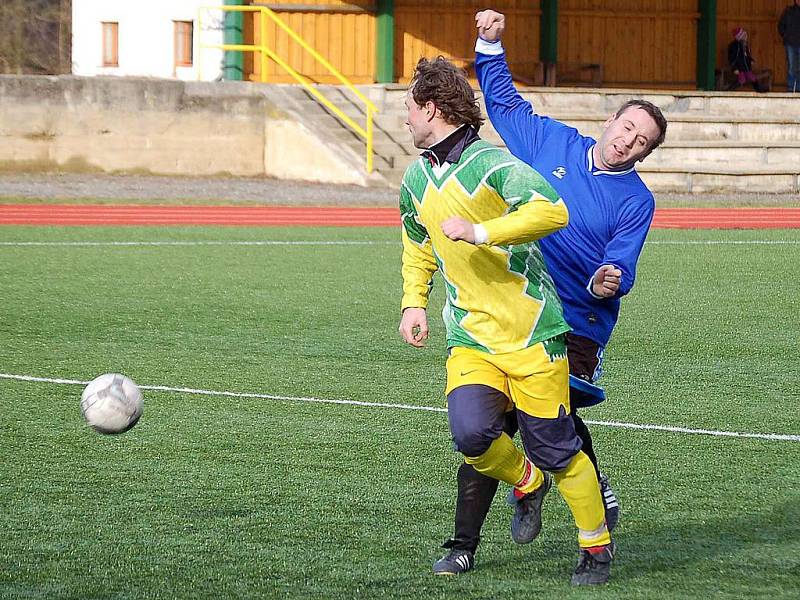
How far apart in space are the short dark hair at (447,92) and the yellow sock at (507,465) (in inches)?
41.5

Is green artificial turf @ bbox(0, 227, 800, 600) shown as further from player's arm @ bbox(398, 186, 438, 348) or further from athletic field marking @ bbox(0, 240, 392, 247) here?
athletic field marking @ bbox(0, 240, 392, 247)

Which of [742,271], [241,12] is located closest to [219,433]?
[742,271]

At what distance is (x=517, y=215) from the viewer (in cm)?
429

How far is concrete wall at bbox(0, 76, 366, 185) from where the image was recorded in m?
24.5

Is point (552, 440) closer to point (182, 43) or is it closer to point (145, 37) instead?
point (182, 43)

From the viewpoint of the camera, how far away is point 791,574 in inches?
185

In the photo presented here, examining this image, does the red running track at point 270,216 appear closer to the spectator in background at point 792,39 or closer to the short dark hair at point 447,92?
the spectator in background at point 792,39

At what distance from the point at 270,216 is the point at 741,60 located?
43.4 feet

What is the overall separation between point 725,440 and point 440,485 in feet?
5.14

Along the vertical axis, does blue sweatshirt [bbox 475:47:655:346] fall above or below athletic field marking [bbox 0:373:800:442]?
above

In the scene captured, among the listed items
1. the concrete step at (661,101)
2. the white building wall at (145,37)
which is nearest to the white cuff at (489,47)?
the concrete step at (661,101)

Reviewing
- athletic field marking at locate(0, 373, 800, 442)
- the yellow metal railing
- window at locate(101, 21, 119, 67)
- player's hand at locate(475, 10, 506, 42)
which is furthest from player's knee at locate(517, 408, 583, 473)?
window at locate(101, 21, 119, 67)

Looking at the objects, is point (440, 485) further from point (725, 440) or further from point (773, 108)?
point (773, 108)

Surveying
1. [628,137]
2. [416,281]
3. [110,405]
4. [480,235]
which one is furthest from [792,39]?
[480,235]
